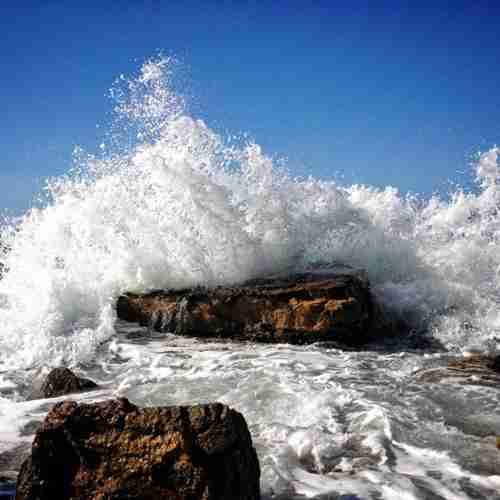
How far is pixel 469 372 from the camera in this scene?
5.39 m

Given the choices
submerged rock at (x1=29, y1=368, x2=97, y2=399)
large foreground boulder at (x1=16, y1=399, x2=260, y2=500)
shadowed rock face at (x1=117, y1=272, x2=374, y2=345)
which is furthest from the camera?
shadowed rock face at (x1=117, y1=272, x2=374, y2=345)

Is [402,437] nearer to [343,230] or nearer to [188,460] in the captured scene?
[188,460]

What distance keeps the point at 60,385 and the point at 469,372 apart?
3.99 m

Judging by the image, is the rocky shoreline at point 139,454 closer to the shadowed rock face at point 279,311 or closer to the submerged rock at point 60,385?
the submerged rock at point 60,385

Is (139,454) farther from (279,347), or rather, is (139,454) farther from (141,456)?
(279,347)

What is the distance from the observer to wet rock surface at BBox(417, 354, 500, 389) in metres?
5.18

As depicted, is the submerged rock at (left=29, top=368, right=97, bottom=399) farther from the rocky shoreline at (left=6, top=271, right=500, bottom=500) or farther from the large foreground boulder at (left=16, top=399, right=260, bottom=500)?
the large foreground boulder at (left=16, top=399, right=260, bottom=500)

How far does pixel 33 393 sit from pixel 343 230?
5.89 meters

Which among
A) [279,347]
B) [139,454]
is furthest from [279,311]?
[139,454]

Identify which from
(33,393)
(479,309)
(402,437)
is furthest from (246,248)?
(402,437)

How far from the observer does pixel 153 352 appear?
6.27 meters

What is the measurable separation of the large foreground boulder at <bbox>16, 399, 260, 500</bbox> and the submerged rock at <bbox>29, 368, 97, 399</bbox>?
2466 millimetres

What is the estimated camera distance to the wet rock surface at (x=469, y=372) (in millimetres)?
5176

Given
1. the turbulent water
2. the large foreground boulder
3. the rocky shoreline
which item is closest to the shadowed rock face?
the turbulent water
